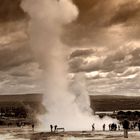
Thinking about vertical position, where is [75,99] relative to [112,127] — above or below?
above

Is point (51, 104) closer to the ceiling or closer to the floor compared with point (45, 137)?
closer to the ceiling

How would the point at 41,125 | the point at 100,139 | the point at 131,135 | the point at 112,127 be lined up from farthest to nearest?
the point at 41,125
the point at 112,127
the point at 131,135
the point at 100,139

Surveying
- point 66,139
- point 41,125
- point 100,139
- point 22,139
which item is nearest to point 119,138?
point 100,139

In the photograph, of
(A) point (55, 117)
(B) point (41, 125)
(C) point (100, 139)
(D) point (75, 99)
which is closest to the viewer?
(C) point (100, 139)

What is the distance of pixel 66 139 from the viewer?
55.0m

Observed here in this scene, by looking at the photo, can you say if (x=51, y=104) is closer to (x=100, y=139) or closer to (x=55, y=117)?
(x=55, y=117)

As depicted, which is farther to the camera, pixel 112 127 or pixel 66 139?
pixel 112 127

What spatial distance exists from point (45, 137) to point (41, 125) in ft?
70.6

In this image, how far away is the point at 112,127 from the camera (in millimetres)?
67312

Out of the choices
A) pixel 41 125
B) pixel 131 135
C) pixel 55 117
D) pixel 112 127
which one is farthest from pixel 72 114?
pixel 131 135

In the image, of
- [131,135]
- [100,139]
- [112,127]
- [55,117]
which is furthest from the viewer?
[55,117]

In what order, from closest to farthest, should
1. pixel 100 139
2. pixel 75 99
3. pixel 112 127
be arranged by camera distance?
pixel 100 139, pixel 112 127, pixel 75 99

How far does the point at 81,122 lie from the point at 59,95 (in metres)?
10.2

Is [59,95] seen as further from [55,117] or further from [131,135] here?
[131,135]
